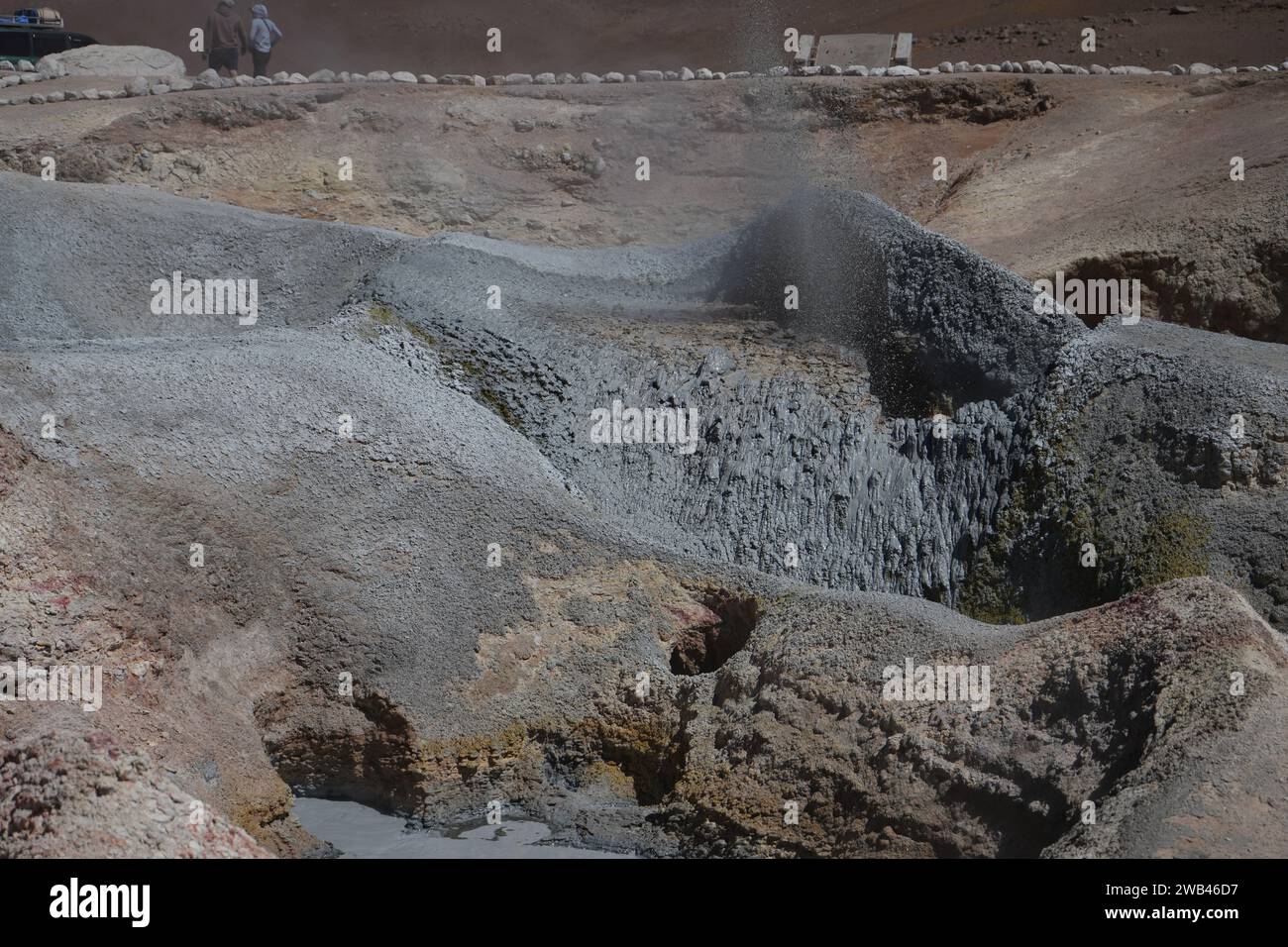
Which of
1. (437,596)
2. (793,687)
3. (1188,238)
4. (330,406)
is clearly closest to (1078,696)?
(793,687)

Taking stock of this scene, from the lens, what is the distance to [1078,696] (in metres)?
4.39

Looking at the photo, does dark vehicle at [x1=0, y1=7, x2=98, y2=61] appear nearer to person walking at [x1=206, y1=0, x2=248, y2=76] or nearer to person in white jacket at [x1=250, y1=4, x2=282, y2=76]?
person walking at [x1=206, y1=0, x2=248, y2=76]

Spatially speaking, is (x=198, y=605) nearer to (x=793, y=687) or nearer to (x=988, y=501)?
(x=793, y=687)

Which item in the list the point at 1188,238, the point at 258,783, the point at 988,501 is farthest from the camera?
the point at 1188,238

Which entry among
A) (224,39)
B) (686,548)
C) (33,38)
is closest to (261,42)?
(224,39)

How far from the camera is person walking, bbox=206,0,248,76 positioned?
15.6 m

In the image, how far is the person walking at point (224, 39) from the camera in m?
15.6

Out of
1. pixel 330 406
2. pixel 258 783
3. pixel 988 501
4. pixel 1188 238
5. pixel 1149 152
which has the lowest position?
pixel 258 783

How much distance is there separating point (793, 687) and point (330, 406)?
228 cm

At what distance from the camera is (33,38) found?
18266mm

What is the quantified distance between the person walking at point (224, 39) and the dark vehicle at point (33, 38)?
3525 millimetres

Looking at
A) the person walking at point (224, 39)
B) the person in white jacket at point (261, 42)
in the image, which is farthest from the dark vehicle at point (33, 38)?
the person in white jacket at point (261, 42)

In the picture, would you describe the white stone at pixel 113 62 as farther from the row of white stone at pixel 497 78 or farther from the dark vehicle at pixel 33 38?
the row of white stone at pixel 497 78
